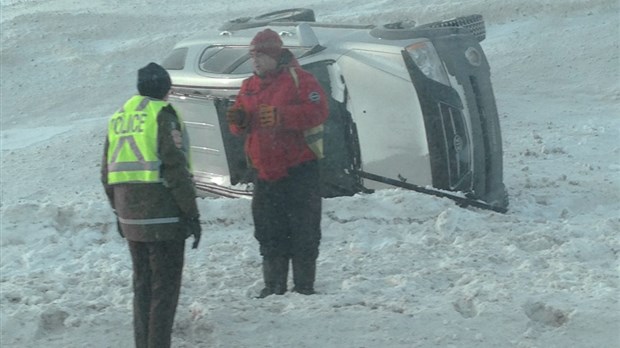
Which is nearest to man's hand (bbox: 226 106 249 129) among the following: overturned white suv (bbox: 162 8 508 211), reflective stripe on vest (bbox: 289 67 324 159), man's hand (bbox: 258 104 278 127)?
man's hand (bbox: 258 104 278 127)

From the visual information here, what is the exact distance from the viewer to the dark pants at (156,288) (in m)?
5.08

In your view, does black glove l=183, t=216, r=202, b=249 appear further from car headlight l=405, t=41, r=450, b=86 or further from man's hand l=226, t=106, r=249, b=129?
car headlight l=405, t=41, r=450, b=86

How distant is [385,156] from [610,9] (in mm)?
13812

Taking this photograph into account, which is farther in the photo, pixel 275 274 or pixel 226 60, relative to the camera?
pixel 226 60

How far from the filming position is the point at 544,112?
48.8 feet

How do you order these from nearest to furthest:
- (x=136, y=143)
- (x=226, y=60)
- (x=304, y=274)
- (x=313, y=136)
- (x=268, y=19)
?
1. (x=136, y=143)
2. (x=313, y=136)
3. (x=304, y=274)
4. (x=226, y=60)
5. (x=268, y=19)

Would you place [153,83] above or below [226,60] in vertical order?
above

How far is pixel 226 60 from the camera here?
30.7 ft

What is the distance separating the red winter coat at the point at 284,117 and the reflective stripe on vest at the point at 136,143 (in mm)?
1009

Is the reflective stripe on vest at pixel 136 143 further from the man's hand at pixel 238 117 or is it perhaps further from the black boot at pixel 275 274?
the black boot at pixel 275 274

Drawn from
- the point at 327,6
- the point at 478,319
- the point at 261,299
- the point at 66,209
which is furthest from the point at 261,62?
the point at 327,6

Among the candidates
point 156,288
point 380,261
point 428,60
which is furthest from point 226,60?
point 156,288

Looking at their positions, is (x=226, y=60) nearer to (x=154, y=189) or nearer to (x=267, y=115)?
Result: (x=267, y=115)

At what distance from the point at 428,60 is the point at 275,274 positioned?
2.93 metres
